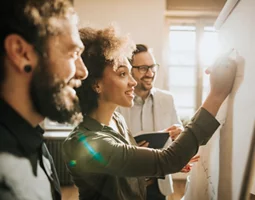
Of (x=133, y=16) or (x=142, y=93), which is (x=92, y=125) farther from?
(x=133, y=16)

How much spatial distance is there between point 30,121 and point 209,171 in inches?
27.0

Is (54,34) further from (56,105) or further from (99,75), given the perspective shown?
(99,75)

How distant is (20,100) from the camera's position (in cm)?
60

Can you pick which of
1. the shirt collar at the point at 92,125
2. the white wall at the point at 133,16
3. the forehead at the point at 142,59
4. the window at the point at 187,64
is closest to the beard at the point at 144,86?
the forehead at the point at 142,59

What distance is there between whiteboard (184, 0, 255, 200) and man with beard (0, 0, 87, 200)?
1.46 feet

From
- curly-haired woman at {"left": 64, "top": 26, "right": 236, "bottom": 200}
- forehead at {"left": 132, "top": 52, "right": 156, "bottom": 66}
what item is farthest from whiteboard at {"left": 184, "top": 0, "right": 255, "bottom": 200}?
forehead at {"left": 132, "top": 52, "right": 156, "bottom": 66}

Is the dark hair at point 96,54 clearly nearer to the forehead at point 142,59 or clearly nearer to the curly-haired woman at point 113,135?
the curly-haired woman at point 113,135

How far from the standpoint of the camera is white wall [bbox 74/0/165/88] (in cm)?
370

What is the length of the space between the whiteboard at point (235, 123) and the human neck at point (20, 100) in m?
0.52

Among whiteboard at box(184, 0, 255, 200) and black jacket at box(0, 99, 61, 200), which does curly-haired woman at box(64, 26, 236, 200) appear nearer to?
whiteboard at box(184, 0, 255, 200)

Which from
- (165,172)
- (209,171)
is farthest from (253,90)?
(209,171)

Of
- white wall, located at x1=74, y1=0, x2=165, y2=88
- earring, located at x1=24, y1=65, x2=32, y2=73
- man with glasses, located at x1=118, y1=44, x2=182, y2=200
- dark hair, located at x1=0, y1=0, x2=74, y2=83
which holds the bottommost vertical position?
man with glasses, located at x1=118, y1=44, x2=182, y2=200

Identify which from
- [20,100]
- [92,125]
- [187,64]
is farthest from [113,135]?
[187,64]

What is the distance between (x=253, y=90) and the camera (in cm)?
67
